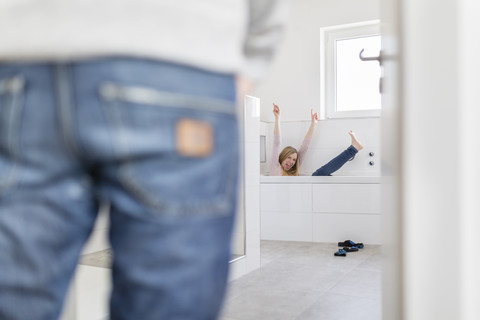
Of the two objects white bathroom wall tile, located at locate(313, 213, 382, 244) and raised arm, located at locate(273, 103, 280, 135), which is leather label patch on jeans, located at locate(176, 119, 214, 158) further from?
raised arm, located at locate(273, 103, 280, 135)

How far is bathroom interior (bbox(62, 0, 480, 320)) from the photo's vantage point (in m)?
0.85

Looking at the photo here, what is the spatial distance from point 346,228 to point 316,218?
226 millimetres

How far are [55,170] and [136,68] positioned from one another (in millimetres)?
112

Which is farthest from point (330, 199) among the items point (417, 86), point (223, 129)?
point (223, 129)

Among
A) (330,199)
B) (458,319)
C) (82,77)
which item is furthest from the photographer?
(330,199)

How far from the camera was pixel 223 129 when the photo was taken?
16.9 inches

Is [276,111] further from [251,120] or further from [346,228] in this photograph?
[251,120]

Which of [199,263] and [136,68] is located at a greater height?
[136,68]

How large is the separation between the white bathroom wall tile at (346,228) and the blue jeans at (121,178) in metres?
3.01

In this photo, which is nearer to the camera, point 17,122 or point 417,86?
point 17,122

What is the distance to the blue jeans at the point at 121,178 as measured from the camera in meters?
0.38

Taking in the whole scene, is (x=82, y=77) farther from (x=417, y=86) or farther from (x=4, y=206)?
(x=417, y=86)

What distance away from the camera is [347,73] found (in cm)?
449

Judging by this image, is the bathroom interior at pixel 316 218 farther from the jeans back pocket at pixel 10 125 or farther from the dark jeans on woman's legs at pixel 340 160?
the dark jeans on woman's legs at pixel 340 160
